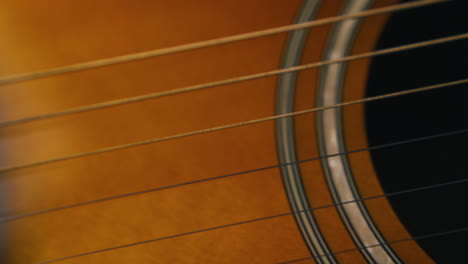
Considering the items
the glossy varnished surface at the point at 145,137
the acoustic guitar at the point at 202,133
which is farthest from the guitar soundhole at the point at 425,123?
the glossy varnished surface at the point at 145,137

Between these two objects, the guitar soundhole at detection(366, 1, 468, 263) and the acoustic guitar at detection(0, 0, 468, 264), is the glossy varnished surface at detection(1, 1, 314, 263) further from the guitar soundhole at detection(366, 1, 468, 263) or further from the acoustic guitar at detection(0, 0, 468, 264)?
the guitar soundhole at detection(366, 1, 468, 263)

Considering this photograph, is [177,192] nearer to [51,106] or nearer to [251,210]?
[251,210]

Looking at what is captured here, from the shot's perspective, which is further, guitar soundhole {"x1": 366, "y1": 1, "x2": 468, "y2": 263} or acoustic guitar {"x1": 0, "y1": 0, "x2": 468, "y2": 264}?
guitar soundhole {"x1": 366, "y1": 1, "x2": 468, "y2": 263}

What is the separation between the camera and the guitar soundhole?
0.68m

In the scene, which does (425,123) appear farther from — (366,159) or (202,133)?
(202,133)

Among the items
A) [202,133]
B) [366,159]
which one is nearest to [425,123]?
[366,159]

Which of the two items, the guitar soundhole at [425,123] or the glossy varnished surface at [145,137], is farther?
the guitar soundhole at [425,123]

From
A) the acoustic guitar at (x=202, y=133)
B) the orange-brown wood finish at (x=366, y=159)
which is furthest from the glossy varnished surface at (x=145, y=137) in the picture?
the orange-brown wood finish at (x=366, y=159)

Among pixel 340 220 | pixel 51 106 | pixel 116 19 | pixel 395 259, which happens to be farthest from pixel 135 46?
pixel 395 259

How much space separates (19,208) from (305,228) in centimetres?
44

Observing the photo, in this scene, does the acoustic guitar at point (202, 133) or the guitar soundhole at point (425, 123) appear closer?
the acoustic guitar at point (202, 133)

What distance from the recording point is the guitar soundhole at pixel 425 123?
677 mm

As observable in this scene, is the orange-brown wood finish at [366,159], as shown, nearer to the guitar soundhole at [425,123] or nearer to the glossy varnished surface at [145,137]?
the guitar soundhole at [425,123]

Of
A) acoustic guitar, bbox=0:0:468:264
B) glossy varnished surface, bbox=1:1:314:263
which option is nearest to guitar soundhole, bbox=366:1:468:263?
acoustic guitar, bbox=0:0:468:264
